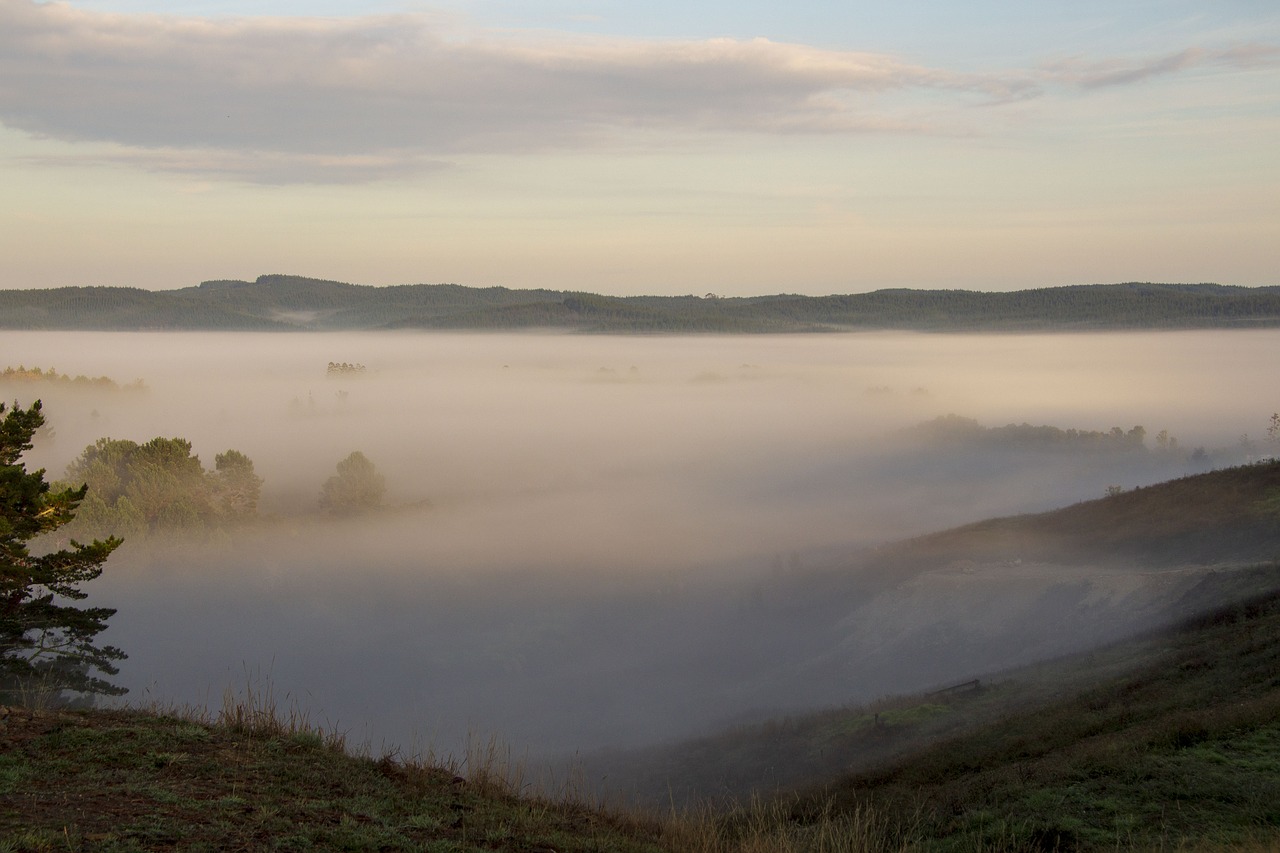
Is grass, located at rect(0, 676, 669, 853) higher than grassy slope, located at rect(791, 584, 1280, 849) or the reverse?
higher

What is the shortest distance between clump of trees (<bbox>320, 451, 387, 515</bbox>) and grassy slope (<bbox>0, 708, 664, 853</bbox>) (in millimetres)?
91701

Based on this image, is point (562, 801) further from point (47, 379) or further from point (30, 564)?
point (47, 379)

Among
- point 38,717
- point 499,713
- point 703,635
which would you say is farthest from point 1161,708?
point 703,635

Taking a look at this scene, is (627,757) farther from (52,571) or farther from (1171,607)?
(52,571)

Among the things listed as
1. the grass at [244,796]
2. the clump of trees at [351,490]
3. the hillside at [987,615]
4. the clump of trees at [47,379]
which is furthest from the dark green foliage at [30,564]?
the clump of trees at [47,379]

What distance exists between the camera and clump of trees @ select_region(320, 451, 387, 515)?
101 metres

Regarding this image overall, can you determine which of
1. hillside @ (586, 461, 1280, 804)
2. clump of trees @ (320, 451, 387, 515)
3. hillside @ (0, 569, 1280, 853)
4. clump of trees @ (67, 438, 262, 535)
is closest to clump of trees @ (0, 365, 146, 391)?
clump of trees @ (320, 451, 387, 515)

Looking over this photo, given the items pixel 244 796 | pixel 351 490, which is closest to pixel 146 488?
pixel 351 490

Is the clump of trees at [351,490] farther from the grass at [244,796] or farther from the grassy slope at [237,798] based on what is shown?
the grassy slope at [237,798]

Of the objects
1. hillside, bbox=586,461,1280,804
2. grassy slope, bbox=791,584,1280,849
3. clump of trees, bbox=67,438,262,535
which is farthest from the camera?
clump of trees, bbox=67,438,262,535

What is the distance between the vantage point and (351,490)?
336ft

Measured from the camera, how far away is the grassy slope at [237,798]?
338 inches

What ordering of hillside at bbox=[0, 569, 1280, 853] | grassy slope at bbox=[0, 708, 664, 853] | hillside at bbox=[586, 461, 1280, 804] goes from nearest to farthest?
1. grassy slope at bbox=[0, 708, 664, 853]
2. hillside at bbox=[0, 569, 1280, 853]
3. hillside at bbox=[586, 461, 1280, 804]

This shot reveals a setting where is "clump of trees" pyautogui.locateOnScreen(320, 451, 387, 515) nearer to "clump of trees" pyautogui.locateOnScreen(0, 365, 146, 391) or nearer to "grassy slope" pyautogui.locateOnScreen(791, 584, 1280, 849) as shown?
"clump of trees" pyautogui.locateOnScreen(0, 365, 146, 391)
